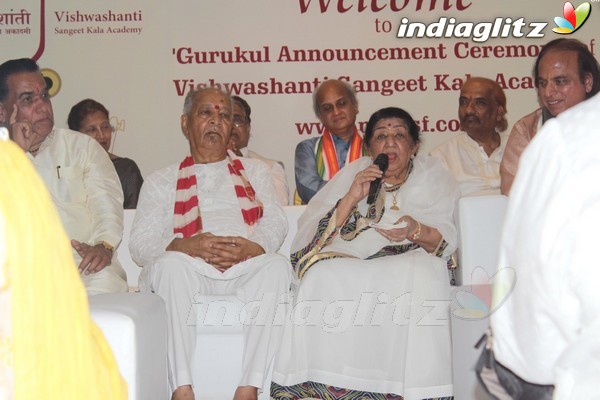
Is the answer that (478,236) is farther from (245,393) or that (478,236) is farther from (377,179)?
(245,393)

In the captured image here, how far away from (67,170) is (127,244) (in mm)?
522

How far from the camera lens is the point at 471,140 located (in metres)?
5.31

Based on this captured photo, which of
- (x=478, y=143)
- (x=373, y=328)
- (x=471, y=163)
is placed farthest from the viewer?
(x=478, y=143)

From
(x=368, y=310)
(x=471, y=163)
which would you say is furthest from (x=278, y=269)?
(x=471, y=163)

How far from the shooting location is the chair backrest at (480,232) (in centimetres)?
365

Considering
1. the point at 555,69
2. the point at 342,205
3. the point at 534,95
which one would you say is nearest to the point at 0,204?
the point at 342,205

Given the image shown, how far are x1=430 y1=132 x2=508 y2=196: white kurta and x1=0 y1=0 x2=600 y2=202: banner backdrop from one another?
1.33 m

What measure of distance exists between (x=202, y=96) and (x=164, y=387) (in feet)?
6.75

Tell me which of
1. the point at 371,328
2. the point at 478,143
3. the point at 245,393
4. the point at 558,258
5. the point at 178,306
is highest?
the point at 478,143

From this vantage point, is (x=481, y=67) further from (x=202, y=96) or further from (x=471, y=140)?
(x=202, y=96)

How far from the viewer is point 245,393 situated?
3.57 metres

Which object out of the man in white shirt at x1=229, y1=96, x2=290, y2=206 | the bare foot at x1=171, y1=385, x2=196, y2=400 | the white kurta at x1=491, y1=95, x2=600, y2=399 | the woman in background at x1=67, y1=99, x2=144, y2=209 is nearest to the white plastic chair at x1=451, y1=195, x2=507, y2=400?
the bare foot at x1=171, y1=385, x2=196, y2=400

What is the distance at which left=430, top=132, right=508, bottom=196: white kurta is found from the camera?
5066 millimetres

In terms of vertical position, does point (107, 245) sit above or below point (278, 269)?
above
